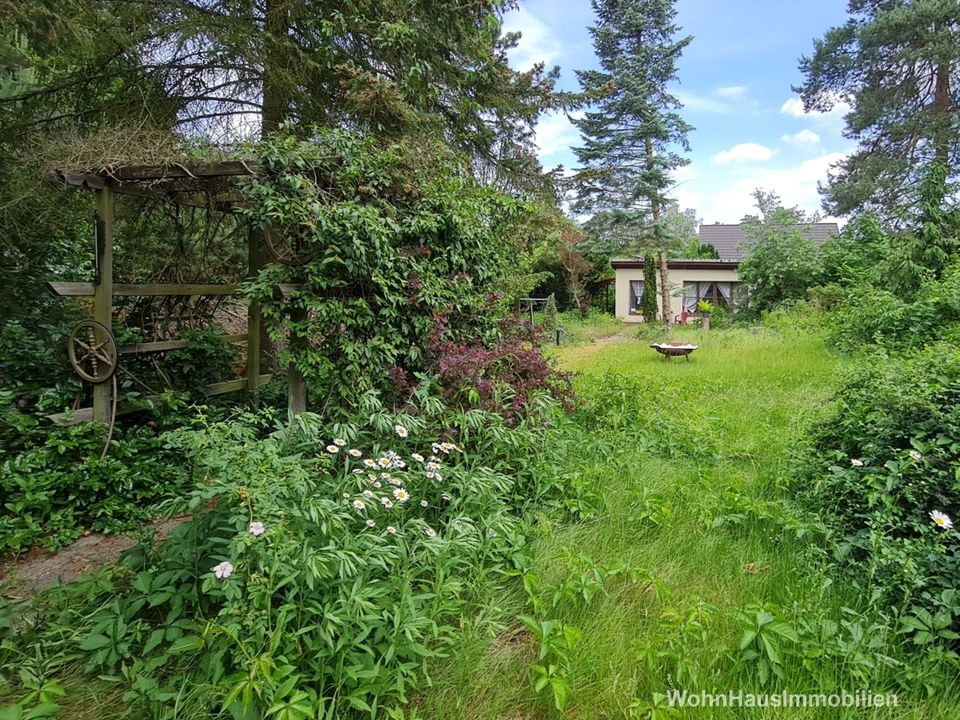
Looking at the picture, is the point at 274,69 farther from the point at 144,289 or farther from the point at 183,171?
the point at 144,289

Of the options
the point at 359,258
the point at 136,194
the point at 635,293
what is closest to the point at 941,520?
the point at 359,258

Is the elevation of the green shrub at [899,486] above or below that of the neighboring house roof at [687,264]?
below

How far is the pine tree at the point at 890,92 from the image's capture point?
1280cm

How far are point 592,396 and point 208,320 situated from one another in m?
4.08

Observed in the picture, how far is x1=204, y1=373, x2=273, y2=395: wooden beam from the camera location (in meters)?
4.74

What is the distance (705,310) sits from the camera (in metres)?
17.4

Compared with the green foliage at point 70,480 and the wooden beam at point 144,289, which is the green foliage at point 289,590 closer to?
the green foliage at point 70,480

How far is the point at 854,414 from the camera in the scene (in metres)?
3.12

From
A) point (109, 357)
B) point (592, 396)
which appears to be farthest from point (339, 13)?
point (592, 396)

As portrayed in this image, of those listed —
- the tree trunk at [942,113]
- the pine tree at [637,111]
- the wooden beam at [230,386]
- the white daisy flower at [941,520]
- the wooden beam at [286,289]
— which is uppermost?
the pine tree at [637,111]

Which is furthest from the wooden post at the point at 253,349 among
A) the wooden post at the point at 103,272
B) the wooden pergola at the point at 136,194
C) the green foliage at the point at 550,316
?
the green foliage at the point at 550,316

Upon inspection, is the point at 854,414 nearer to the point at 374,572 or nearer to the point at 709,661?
the point at 709,661

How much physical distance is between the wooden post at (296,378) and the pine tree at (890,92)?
15.4m

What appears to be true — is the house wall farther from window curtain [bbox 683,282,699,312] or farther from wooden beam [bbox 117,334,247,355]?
wooden beam [bbox 117,334,247,355]
